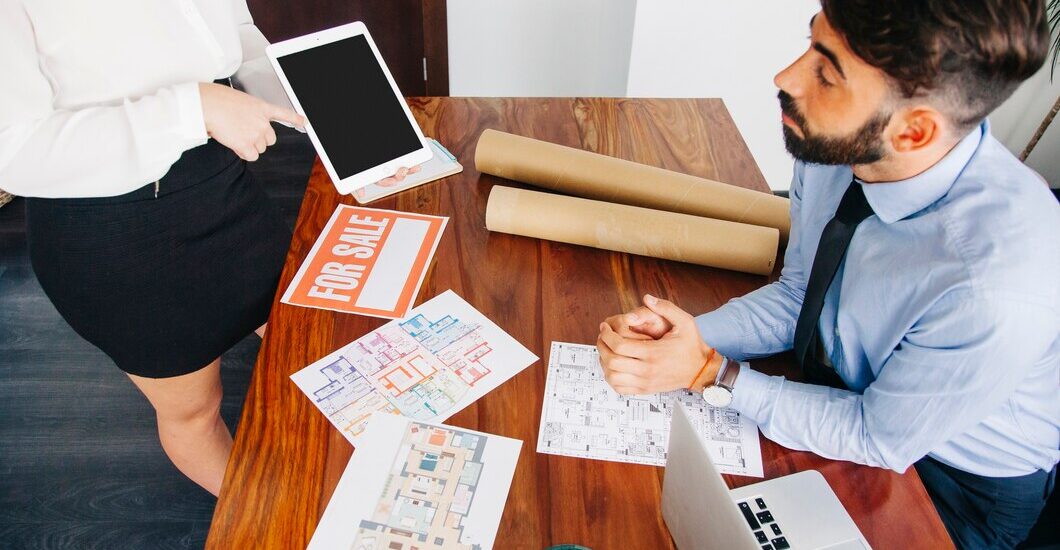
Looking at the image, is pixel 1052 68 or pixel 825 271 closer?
pixel 825 271

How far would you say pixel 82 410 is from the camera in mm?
2125

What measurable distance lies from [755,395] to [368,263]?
71 centimetres

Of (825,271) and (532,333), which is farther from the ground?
(825,271)

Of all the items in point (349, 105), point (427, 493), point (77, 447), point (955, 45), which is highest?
point (955, 45)

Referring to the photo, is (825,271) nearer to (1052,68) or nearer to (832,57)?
(832,57)

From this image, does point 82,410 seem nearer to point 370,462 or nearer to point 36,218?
point 36,218

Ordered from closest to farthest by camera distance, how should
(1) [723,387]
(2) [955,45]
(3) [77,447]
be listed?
(2) [955,45] → (1) [723,387] → (3) [77,447]

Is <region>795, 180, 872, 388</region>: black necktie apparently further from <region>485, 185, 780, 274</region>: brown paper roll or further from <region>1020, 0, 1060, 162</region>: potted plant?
<region>1020, 0, 1060, 162</region>: potted plant

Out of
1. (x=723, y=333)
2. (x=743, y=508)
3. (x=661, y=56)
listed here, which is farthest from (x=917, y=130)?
(x=661, y=56)

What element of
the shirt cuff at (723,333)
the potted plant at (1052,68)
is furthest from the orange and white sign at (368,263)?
the potted plant at (1052,68)

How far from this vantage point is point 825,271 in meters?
1.09

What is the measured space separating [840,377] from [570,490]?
49cm

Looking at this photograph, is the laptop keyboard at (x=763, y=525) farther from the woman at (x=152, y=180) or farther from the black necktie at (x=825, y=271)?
the woman at (x=152, y=180)

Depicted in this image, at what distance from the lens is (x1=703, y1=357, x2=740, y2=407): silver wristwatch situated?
1.04m
